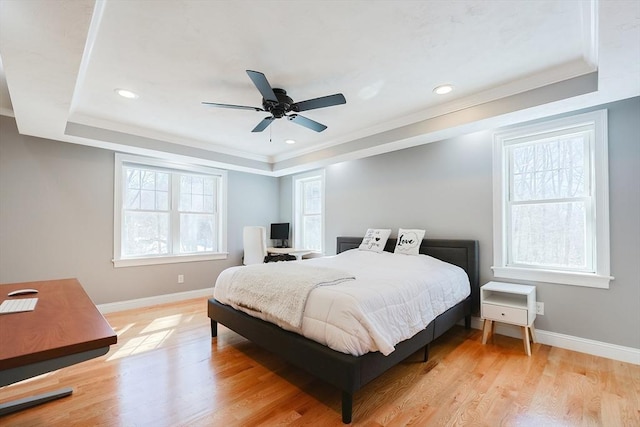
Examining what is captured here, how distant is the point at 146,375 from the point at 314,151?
3.63 metres

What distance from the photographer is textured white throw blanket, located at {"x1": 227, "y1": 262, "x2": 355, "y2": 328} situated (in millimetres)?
2172

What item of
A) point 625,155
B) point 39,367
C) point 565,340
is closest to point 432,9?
point 625,155

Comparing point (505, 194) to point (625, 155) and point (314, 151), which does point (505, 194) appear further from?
point (314, 151)

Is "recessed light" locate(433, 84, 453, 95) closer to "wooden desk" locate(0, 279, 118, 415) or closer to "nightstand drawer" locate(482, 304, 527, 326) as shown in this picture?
"nightstand drawer" locate(482, 304, 527, 326)

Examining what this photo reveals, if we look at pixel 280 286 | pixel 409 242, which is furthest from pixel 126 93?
pixel 409 242

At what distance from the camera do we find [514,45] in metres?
2.15

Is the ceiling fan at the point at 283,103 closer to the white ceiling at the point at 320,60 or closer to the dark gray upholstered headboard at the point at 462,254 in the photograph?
the white ceiling at the point at 320,60

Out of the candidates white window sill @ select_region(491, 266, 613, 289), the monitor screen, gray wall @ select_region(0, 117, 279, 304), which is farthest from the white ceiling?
the monitor screen

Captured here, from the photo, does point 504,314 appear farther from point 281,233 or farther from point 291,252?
point 281,233

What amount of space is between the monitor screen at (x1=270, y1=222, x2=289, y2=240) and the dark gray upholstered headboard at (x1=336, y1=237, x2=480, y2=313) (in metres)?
2.87

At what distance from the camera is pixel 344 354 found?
183cm

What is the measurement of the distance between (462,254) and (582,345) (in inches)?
51.5

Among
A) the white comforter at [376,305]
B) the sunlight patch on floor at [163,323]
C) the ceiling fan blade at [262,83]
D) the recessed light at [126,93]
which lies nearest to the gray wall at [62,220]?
the sunlight patch on floor at [163,323]

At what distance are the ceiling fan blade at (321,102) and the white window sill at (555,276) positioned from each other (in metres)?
2.55
